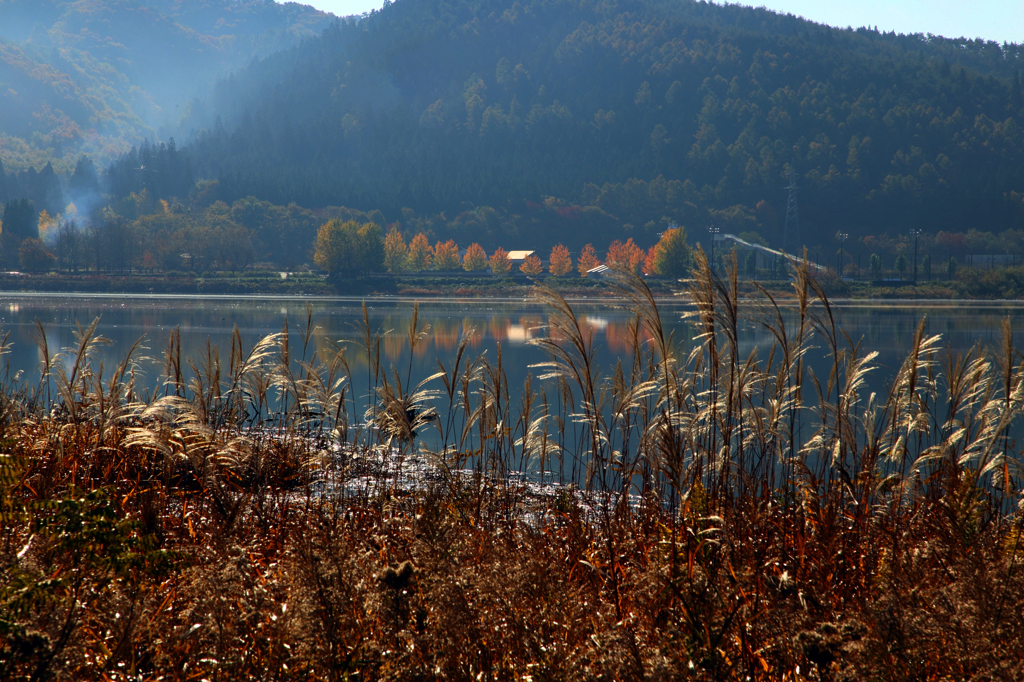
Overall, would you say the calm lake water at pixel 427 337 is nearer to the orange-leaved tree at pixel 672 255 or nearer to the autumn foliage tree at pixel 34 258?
the orange-leaved tree at pixel 672 255

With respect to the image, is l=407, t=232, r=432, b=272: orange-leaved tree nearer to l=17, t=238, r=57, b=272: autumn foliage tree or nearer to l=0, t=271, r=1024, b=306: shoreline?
l=0, t=271, r=1024, b=306: shoreline

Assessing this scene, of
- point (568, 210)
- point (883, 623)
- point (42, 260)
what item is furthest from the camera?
point (568, 210)

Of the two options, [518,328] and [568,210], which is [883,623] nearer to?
[518,328]

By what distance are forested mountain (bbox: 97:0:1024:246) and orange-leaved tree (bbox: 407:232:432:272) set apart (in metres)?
38.5

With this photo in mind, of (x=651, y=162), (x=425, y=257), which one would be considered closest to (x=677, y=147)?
(x=651, y=162)

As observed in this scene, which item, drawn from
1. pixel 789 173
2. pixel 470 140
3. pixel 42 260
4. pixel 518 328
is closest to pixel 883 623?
pixel 518 328

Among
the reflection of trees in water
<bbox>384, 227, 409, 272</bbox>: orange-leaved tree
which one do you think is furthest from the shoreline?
the reflection of trees in water

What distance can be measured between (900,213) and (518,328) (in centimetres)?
12870

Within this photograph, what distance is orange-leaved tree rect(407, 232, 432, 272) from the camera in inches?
3725

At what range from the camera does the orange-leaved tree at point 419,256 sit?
94.6m

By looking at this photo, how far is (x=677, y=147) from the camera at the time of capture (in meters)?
163

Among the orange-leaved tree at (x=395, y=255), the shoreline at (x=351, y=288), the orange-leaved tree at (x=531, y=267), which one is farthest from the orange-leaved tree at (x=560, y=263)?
the orange-leaved tree at (x=395, y=255)

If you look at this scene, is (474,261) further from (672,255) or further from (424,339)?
(424,339)

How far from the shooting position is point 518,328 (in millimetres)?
36125
